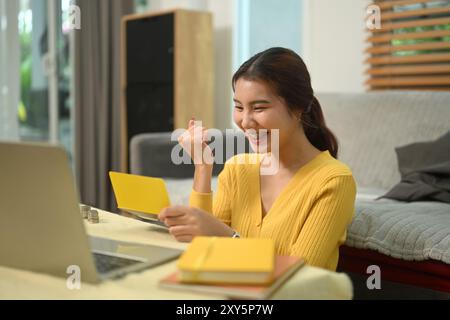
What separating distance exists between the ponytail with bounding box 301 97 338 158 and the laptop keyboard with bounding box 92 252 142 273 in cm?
68

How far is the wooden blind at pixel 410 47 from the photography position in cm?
274

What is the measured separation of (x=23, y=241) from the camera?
81 cm

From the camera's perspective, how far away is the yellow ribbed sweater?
118 cm

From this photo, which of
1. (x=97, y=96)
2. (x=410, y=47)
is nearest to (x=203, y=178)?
(x=410, y=47)

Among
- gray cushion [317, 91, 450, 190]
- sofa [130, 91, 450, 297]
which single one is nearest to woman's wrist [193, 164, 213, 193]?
sofa [130, 91, 450, 297]

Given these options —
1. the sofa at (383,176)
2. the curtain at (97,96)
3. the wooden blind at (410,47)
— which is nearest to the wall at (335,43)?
the wooden blind at (410,47)

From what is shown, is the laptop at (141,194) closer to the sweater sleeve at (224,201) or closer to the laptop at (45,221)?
the laptop at (45,221)

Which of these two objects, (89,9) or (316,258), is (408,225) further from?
(89,9)

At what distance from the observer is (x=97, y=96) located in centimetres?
403

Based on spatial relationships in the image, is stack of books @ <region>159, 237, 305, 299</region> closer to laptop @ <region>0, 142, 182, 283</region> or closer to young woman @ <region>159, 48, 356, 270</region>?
laptop @ <region>0, 142, 182, 283</region>

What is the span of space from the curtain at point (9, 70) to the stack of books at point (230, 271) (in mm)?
3634

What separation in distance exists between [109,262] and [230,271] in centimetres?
23

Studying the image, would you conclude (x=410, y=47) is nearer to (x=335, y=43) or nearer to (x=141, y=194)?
(x=335, y=43)
